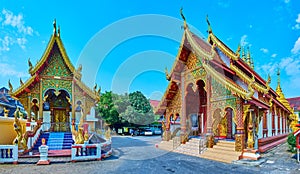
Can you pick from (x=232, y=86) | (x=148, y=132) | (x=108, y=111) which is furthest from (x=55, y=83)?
(x=148, y=132)

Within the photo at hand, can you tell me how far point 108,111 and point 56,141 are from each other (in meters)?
16.5

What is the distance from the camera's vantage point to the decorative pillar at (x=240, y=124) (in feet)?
25.9

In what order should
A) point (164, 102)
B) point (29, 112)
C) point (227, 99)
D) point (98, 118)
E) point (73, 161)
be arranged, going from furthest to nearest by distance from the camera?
point (98, 118) < point (164, 102) < point (29, 112) < point (227, 99) < point (73, 161)

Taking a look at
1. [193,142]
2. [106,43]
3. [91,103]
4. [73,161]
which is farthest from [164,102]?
[73,161]

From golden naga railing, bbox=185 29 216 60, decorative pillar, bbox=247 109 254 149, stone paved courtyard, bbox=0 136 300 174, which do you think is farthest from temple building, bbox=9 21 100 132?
decorative pillar, bbox=247 109 254 149

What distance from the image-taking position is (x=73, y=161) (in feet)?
25.0

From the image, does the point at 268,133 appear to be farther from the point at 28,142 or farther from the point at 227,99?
the point at 28,142

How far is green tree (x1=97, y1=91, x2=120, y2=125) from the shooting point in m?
26.2

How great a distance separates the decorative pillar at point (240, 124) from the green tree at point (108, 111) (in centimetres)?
1983

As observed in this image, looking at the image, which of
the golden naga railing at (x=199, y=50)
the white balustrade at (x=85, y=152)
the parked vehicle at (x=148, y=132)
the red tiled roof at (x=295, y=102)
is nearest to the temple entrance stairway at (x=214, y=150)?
the golden naga railing at (x=199, y=50)

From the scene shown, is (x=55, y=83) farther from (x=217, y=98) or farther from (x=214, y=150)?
(x=214, y=150)

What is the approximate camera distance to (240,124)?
807 centimetres

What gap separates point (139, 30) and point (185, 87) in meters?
4.01

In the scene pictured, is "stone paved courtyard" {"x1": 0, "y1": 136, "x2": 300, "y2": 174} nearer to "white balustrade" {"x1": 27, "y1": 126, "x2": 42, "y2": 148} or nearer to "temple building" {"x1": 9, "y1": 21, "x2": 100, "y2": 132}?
"white balustrade" {"x1": 27, "y1": 126, "x2": 42, "y2": 148}
